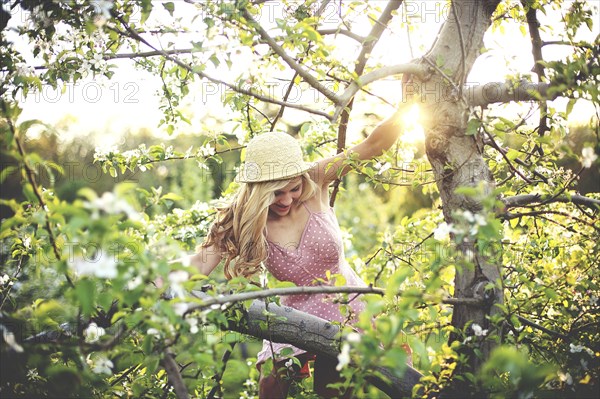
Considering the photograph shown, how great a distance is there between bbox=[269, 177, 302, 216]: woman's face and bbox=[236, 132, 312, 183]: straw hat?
0.08m

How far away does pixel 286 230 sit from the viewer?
8.11 feet

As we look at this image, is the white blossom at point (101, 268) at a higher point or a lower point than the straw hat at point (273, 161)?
lower

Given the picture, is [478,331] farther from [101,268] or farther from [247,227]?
[101,268]

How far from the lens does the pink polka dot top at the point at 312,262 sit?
2.36 meters

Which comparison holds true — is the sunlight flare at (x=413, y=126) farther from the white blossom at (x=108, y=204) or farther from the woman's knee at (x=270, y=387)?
the white blossom at (x=108, y=204)

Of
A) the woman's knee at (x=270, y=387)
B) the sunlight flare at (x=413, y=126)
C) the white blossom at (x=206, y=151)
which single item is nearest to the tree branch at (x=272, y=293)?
the sunlight flare at (x=413, y=126)

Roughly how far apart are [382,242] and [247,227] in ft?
1.95

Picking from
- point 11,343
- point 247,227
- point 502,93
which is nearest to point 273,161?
point 247,227

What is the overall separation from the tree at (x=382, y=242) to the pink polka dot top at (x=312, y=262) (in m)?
0.29

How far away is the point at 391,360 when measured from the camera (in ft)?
3.67

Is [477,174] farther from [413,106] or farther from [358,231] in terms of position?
[358,231]

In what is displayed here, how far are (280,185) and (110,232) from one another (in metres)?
1.30

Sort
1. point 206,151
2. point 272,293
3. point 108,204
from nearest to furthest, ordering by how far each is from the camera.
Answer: point 108,204
point 272,293
point 206,151

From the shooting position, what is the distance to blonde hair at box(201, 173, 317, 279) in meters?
2.32
